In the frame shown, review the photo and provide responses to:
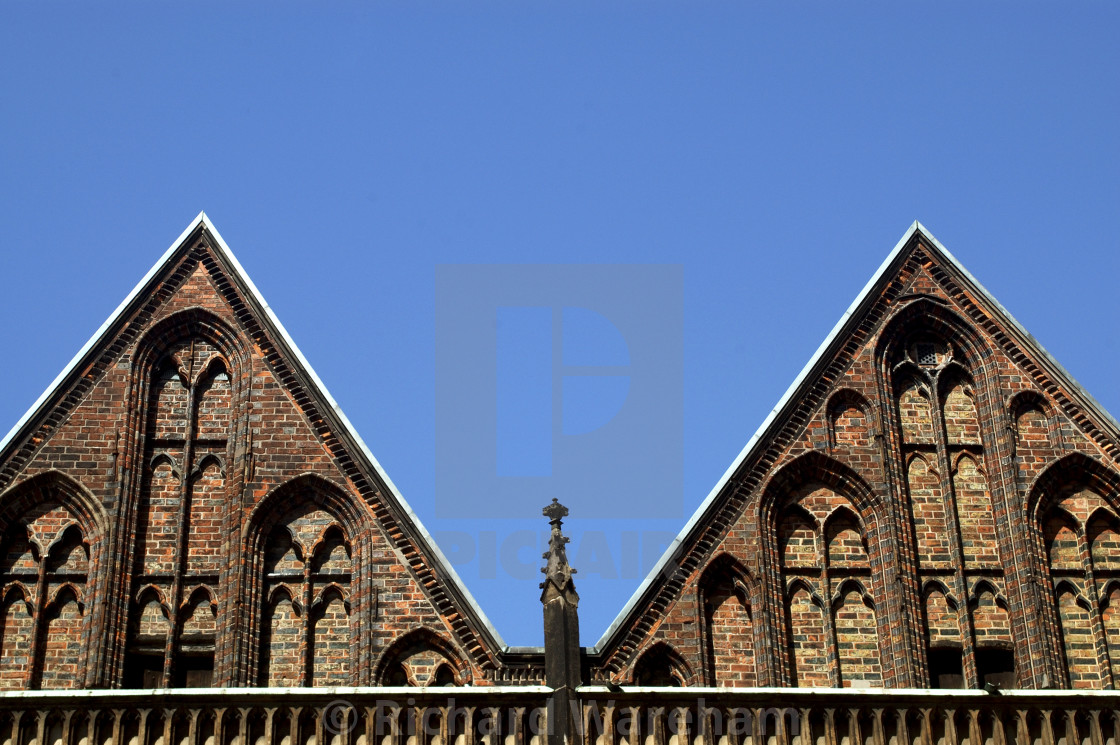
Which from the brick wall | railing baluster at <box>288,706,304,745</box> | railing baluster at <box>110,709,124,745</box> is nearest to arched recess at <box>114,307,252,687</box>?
the brick wall

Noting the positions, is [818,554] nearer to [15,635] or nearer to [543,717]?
[543,717]

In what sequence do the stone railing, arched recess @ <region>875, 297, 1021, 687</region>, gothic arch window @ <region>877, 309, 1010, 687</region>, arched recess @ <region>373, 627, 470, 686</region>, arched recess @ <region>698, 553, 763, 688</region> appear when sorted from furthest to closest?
1. arched recess @ <region>875, 297, 1021, 687</region>
2. gothic arch window @ <region>877, 309, 1010, 687</region>
3. arched recess @ <region>698, 553, 763, 688</region>
4. arched recess @ <region>373, 627, 470, 686</region>
5. the stone railing

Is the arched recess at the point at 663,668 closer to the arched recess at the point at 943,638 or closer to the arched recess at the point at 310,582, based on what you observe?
the arched recess at the point at 943,638

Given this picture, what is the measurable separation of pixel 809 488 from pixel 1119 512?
376 cm

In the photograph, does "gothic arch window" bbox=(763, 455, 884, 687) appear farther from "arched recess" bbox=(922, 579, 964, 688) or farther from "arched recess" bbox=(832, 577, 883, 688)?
"arched recess" bbox=(922, 579, 964, 688)

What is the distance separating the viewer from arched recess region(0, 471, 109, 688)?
2309 centimetres

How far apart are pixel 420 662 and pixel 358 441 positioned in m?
2.89

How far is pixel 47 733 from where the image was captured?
20.8 m

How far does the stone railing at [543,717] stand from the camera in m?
20.9

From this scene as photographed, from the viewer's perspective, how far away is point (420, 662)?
2339 centimetres

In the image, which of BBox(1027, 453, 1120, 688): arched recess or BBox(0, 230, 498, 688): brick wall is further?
BBox(1027, 453, 1120, 688): arched recess

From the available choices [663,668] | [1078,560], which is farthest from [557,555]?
[1078,560]

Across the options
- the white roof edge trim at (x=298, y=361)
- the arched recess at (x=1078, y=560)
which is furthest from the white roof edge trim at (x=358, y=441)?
the arched recess at (x=1078, y=560)

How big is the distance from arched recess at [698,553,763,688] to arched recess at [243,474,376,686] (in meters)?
3.92
